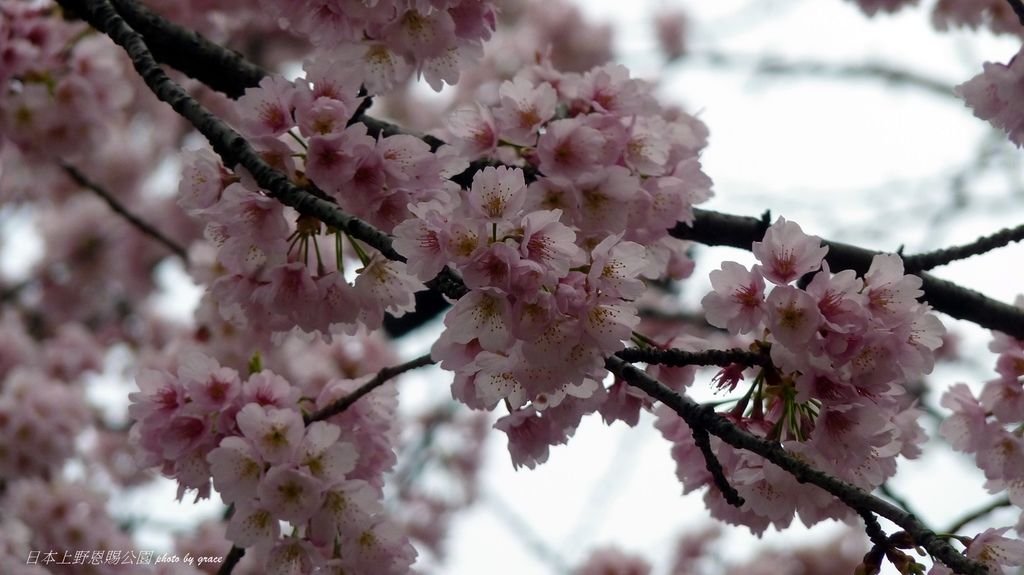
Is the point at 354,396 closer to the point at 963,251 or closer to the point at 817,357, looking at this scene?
the point at 817,357

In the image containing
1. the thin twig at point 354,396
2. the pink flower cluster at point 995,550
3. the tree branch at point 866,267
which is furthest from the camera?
the tree branch at point 866,267

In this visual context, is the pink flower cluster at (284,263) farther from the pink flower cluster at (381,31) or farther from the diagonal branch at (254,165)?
the pink flower cluster at (381,31)

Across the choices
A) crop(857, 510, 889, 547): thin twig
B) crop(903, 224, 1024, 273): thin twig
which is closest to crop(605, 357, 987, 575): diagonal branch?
crop(857, 510, 889, 547): thin twig

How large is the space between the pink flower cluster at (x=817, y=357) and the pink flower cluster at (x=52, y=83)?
2.14 metres

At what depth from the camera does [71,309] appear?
5746mm

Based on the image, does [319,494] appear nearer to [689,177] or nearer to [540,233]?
[540,233]

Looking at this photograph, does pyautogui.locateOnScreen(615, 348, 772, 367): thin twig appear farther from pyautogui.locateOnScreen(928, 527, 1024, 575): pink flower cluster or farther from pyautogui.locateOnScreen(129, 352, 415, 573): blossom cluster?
pyautogui.locateOnScreen(129, 352, 415, 573): blossom cluster

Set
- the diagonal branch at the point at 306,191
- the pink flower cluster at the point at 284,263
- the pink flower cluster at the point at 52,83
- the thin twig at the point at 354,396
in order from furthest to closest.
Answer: the pink flower cluster at the point at 52,83 → the thin twig at the point at 354,396 → the pink flower cluster at the point at 284,263 → the diagonal branch at the point at 306,191

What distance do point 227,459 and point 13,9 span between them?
1803 millimetres

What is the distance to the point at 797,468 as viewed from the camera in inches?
52.3

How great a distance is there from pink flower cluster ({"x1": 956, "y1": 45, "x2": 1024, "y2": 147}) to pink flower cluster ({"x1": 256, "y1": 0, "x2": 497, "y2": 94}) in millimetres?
945

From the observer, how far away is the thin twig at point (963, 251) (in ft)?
5.71

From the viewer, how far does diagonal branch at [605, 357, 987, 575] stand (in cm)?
125

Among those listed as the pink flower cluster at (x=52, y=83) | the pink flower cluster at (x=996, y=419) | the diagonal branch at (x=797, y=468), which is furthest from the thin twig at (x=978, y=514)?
the pink flower cluster at (x=52, y=83)
